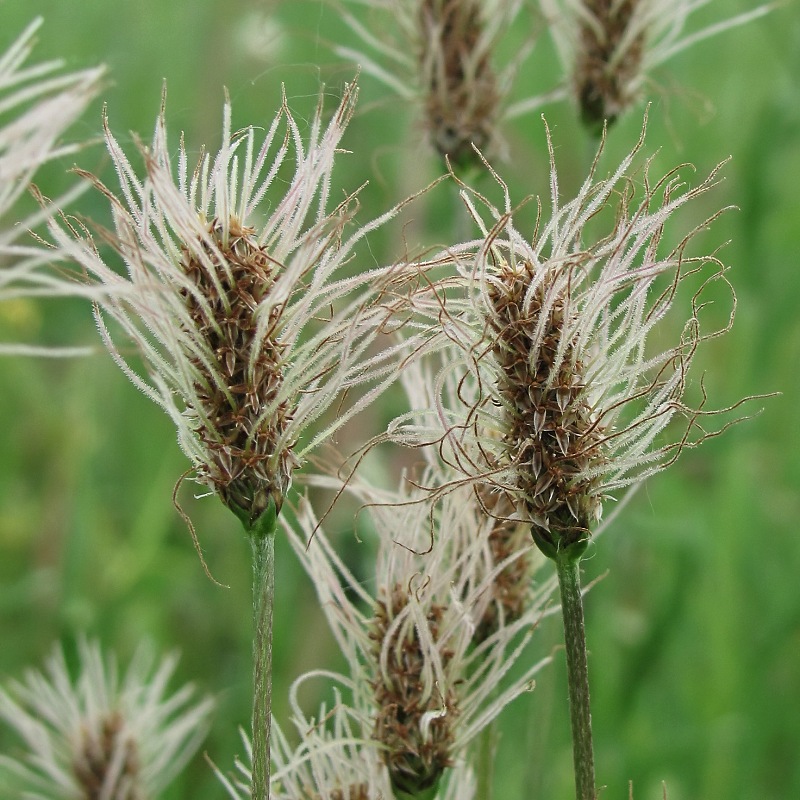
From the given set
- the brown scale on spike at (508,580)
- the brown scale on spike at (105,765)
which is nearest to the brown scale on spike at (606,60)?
the brown scale on spike at (508,580)

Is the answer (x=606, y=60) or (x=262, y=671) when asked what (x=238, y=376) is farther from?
(x=606, y=60)

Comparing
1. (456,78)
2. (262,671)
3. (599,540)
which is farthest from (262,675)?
(599,540)

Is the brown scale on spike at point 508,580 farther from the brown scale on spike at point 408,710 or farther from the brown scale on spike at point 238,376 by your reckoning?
the brown scale on spike at point 238,376

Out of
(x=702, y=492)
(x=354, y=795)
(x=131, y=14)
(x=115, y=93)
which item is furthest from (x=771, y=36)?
(x=354, y=795)

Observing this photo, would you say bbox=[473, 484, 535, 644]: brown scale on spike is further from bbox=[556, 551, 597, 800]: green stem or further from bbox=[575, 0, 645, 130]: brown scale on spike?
bbox=[575, 0, 645, 130]: brown scale on spike

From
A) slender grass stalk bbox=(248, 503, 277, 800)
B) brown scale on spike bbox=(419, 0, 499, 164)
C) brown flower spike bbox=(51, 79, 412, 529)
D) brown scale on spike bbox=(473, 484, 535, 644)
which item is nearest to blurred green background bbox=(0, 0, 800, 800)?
brown scale on spike bbox=(419, 0, 499, 164)

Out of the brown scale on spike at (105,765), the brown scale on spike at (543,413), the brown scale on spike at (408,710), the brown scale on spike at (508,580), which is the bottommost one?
the brown scale on spike at (105,765)

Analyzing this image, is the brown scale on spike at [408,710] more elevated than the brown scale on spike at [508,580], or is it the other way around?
the brown scale on spike at [508,580]
